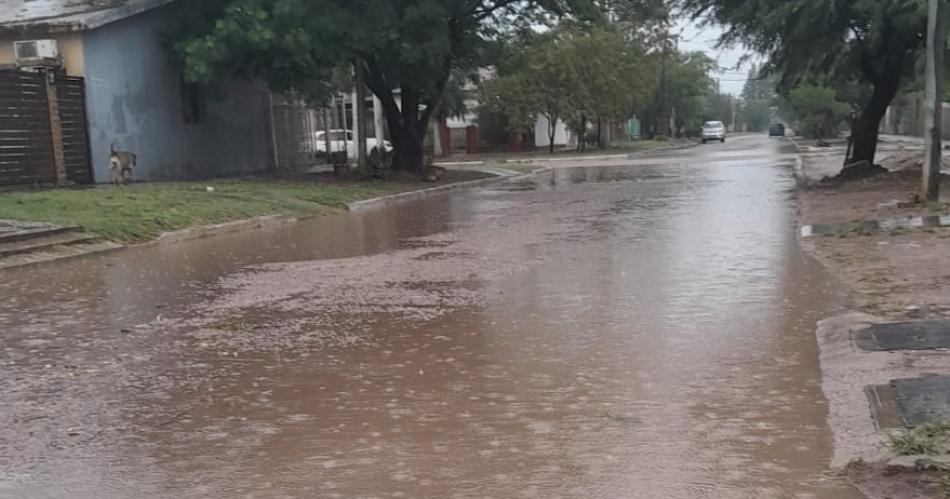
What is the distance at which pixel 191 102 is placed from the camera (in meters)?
25.6

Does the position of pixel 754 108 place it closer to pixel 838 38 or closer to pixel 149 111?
pixel 838 38

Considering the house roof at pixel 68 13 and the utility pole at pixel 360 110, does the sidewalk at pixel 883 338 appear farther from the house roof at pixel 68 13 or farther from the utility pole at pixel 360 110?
the house roof at pixel 68 13

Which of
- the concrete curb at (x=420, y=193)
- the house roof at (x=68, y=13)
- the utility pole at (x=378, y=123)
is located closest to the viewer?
the house roof at (x=68, y=13)

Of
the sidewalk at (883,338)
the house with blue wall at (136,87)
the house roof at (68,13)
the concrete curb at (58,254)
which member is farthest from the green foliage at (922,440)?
the house roof at (68,13)

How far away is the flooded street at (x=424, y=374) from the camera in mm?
4516

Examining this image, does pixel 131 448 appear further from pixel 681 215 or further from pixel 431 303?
pixel 681 215

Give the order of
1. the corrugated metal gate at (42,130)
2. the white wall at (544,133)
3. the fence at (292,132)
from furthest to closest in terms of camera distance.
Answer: the white wall at (544,133) < the fence at (292,132) < the corrugated metal gate at (42,130)

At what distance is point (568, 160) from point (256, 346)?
3890 centimetres

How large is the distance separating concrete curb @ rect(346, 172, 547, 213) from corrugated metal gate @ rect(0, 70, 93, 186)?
20.4 feet

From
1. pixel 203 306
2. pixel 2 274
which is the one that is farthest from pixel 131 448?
pixel 2 274

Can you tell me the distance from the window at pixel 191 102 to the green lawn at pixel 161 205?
4187 millimetres

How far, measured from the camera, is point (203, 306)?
354 inches

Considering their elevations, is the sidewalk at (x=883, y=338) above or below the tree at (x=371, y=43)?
below

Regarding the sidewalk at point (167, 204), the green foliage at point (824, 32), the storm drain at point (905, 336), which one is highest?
the green foliage at point (824, 32)
